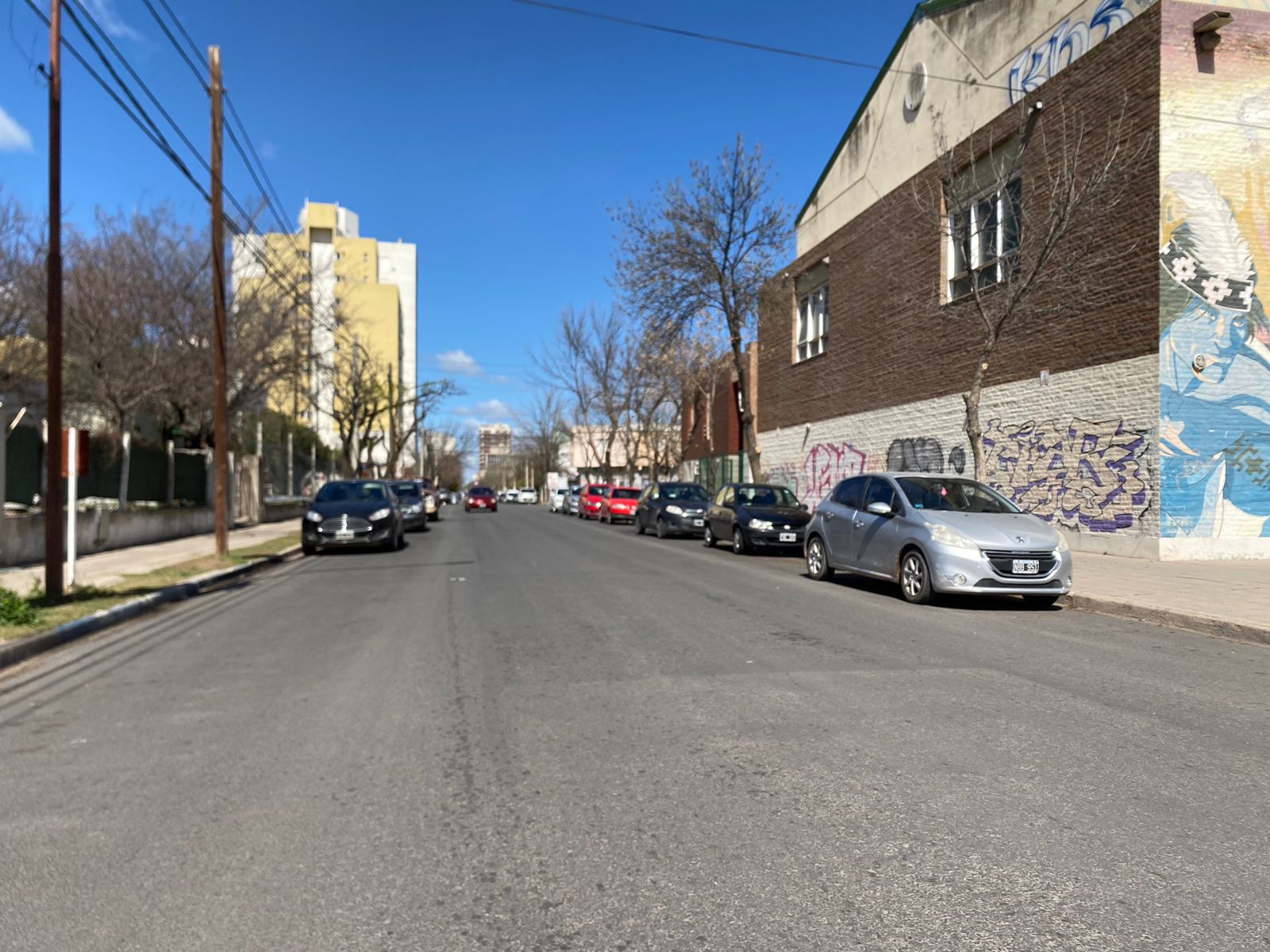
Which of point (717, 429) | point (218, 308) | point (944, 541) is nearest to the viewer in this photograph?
point (944, 541)

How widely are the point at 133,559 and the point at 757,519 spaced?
37.6ft

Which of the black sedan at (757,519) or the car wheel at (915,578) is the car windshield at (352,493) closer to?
the black sedan at (757,519)

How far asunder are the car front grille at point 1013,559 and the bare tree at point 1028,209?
3938 millimetres

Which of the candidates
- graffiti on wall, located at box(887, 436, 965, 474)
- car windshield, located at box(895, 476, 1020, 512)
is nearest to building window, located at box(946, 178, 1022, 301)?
graffiti on wall, located at box(887, 436, 965, 474)

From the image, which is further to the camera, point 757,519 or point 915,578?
point 757,519

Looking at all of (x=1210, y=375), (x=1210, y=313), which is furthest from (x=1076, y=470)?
(x=1210, y=313)

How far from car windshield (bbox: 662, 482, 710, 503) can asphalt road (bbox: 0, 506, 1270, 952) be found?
15.9 metres

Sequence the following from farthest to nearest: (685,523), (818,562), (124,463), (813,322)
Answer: (813,322)
(685,523)
(124,463)
(818,562)

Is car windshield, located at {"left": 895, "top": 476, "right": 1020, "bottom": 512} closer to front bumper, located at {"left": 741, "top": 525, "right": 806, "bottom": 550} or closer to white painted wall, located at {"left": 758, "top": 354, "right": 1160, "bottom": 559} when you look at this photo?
white painted wall, located at {"left": 758, "top": 354, "right": 1160, "bottom": 559}

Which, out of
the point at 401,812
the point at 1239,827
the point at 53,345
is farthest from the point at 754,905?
the point at 53,345

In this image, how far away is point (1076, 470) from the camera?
16.2 m

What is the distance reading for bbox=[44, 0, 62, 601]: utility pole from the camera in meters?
9.95

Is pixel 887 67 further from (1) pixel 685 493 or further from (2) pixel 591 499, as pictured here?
(2) pixel 591 499

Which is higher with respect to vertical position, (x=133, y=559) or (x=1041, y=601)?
(x=133, y=559)
